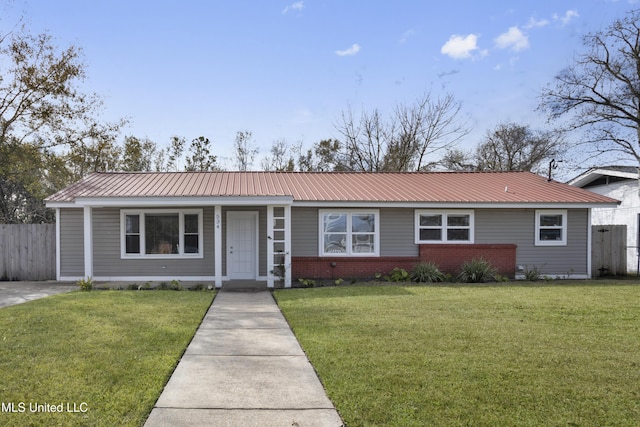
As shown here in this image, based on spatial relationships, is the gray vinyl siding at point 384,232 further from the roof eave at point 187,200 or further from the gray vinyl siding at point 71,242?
the gray vinyl siding at point 71,242

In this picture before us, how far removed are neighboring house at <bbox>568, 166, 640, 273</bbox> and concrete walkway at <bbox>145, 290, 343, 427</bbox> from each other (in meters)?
15.8

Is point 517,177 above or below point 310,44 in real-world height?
below

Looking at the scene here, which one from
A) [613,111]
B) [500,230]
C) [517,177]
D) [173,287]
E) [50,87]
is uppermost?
[50,87]

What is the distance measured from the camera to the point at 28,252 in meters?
14.0

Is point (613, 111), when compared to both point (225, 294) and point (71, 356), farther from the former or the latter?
point (71, 356)

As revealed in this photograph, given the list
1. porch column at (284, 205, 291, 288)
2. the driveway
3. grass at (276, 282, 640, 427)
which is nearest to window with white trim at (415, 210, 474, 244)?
porch column at (284, 205, 291, 288)

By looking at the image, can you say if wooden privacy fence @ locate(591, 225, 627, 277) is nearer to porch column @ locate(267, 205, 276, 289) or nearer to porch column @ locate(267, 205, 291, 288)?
porch column @ locate(267, 205, 291, 288)

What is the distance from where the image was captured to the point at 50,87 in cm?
2047

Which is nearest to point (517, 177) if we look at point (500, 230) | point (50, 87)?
point (500, 230)

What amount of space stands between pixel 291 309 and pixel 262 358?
10.4ft

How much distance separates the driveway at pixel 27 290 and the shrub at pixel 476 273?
11080mm

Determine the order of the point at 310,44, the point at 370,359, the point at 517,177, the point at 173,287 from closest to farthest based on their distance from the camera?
1. the point at 370,359
2. the point at 173,287
3. the point at 310,44
4. the point at 517,177

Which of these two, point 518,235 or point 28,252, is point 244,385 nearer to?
point 518,235

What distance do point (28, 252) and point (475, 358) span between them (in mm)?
14210
